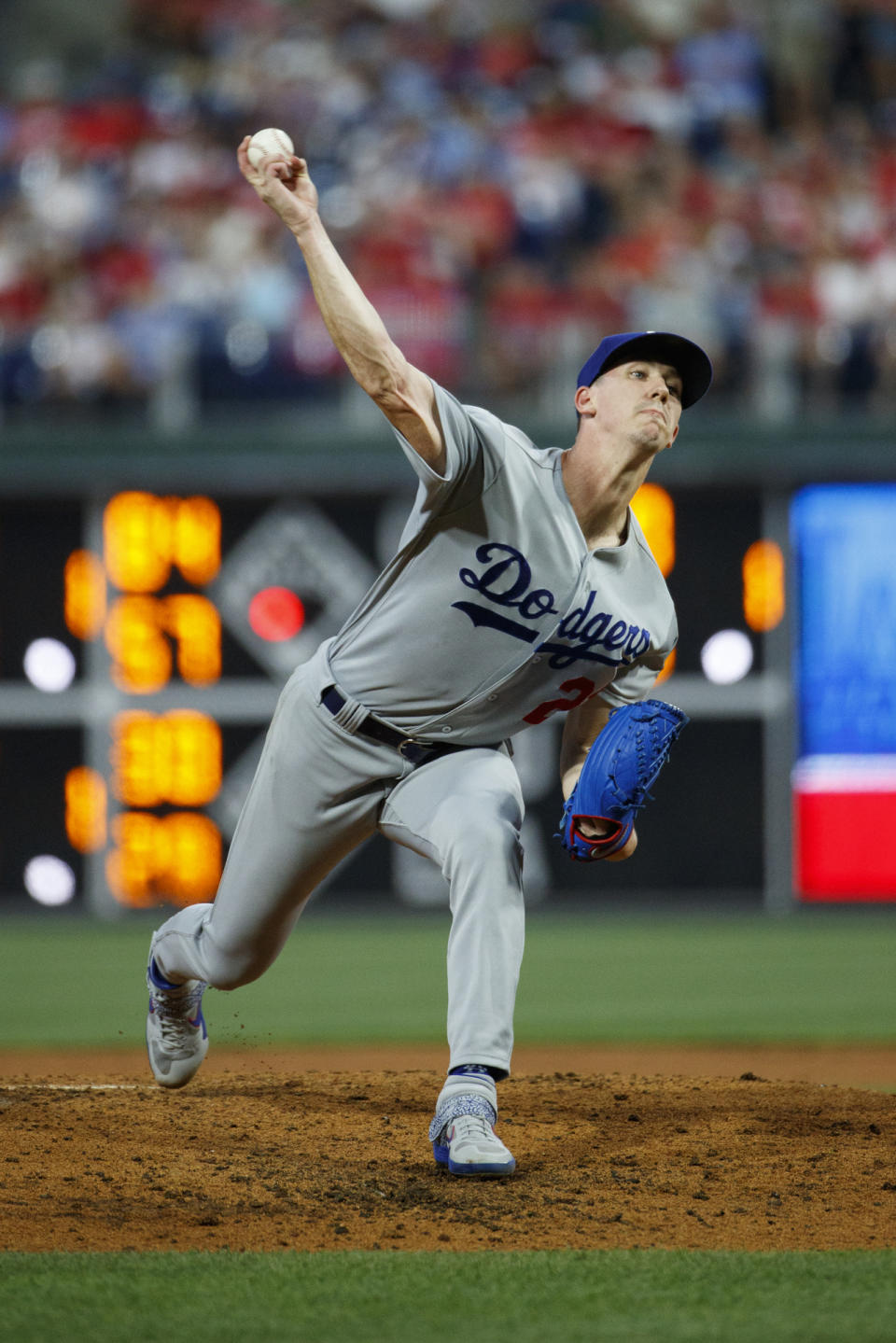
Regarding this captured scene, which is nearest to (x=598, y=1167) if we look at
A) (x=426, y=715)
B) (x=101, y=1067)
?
(x=426, y=715)

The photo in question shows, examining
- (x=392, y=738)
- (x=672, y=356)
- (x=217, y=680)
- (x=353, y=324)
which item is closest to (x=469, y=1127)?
(x=392, y=738)

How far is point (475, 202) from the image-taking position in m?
11.4

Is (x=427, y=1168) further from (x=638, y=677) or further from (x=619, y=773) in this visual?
(x=638, y=677)

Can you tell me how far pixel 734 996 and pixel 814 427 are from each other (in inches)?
152

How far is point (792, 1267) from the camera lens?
288 centimetres

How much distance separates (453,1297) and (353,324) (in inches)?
67.6

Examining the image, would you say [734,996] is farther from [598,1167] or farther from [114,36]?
[114,36]

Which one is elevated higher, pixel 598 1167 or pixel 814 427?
pixel 814 427

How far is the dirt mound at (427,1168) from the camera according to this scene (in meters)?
3.13

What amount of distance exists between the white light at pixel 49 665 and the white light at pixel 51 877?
0.97 metres

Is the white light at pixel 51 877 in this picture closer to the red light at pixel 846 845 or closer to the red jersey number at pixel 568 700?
the red light at pixel 846 845

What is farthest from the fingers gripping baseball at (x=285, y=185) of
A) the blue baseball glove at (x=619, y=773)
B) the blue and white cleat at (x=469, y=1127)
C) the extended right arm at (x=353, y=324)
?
the blue and white cleat at (x=469, y=1127)

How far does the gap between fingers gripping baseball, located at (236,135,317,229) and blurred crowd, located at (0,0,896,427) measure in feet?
21.3

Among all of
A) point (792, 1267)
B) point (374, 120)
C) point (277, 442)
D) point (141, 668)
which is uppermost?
point (374, 120)
